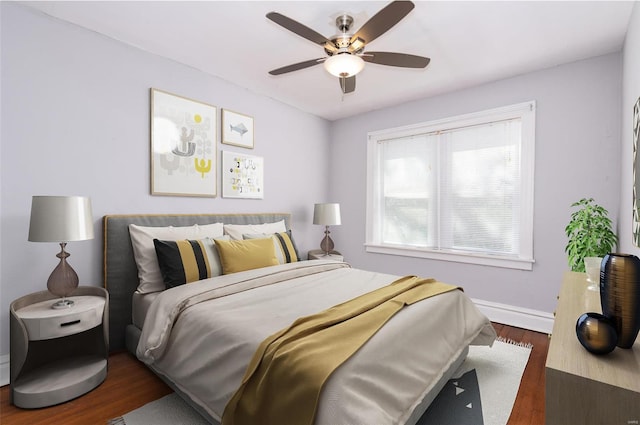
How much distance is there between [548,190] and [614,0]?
1.60 meters

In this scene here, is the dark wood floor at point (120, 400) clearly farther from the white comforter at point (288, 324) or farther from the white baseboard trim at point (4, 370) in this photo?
the white comforter at point (288, 324)

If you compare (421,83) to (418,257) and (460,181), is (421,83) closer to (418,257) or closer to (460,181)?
(460,181)

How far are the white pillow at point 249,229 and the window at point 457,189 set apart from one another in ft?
4.97

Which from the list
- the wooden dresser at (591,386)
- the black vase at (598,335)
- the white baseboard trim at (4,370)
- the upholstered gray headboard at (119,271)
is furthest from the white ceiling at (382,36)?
the white baseboard trim at (4,370)

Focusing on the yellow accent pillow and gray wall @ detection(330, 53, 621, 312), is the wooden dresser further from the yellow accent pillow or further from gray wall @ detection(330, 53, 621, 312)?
gray wall @ detection(330, 53, 621, 312)

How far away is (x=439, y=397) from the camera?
6.43ft

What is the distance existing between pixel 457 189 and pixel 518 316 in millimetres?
1520

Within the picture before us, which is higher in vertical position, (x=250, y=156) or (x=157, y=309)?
(x=250, y=156)

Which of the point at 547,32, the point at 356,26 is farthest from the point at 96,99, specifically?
the point at 547,32

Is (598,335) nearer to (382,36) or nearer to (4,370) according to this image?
(382,36)

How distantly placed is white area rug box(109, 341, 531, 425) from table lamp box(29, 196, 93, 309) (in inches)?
35.1

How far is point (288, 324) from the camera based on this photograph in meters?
1.62

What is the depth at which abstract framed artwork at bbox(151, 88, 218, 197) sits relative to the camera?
281 cm

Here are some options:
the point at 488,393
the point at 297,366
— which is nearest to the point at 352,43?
the point at 297,366
